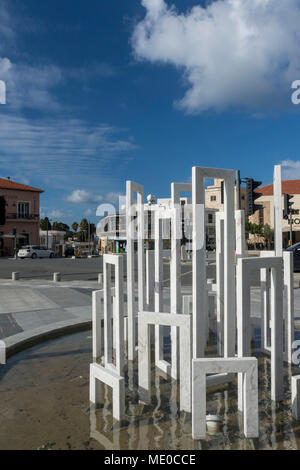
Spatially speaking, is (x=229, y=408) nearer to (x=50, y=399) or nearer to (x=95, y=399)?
(x=95, y=399)

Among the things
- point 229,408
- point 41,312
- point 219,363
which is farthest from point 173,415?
point 41,312

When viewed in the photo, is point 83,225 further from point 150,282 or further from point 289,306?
point 289,306

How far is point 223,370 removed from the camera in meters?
3.15

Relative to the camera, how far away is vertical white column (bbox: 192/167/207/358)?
3682 mm

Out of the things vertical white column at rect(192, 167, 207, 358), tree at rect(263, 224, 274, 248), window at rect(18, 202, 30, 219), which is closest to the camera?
vertical white column at rect(192, 167, 207, 358)

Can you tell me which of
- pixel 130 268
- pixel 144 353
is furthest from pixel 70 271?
pixel 144 353

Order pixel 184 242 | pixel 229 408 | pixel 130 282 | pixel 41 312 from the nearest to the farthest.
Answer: pixel 229 408 → pixel 130 282 → pixel 41 312 → pixel 184 242

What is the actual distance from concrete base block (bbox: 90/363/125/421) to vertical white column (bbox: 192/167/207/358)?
83 centimetres

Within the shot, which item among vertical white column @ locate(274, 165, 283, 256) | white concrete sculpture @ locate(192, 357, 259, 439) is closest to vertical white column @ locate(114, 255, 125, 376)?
white concrete sculpture @ locate(192, 357, 259, 439)

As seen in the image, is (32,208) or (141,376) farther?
(32,208)

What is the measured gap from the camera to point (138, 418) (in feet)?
11.4

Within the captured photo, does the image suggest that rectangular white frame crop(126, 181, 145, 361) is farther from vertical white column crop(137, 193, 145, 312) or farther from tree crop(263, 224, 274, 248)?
tree crop(263, 224, 274, 248)

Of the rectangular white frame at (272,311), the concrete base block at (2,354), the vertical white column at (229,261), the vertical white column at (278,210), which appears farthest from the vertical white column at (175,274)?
the concrete base block at (2,354)
